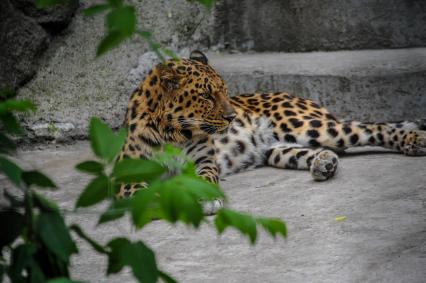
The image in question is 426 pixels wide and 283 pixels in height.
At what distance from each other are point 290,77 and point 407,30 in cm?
156

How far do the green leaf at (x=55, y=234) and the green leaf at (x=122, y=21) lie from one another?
54 centimetres

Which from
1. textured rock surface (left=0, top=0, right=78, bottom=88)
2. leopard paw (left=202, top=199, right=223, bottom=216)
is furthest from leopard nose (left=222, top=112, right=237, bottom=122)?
textured rock surface (left=0, top=0, right=78, bottom=88)

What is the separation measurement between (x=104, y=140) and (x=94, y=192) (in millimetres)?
133

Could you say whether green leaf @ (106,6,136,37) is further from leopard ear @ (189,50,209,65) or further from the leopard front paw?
the leopard front paw

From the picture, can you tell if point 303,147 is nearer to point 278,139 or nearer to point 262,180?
point 278,139

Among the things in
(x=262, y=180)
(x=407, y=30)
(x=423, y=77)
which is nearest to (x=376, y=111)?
(x=423, y=77)

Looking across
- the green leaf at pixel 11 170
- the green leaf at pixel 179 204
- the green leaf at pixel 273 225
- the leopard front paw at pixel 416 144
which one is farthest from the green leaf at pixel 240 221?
the leopard front paw at pixel 416 144

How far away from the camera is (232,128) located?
805 cm

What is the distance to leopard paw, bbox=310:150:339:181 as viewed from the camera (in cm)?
689

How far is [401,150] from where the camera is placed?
7621 millimetres

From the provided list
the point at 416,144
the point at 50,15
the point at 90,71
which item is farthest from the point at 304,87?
the point at 50,15

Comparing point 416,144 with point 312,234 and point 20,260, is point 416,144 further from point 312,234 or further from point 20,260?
point 20,260

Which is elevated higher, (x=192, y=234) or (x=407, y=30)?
(x=407, y=30)

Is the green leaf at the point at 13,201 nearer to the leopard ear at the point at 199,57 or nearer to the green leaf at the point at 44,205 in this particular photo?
the green leaf at the point at 44,205
